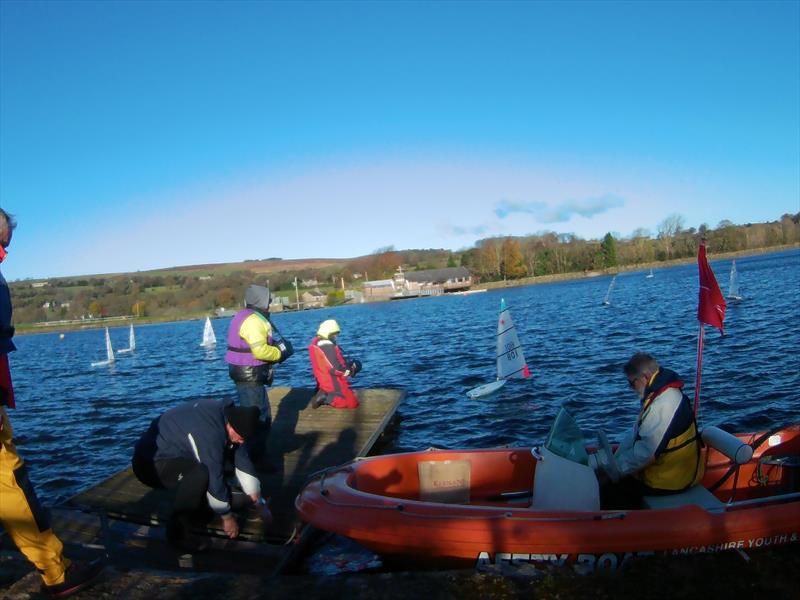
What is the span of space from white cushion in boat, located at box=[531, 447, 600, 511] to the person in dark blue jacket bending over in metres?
2.70

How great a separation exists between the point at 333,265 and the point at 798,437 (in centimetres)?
15528

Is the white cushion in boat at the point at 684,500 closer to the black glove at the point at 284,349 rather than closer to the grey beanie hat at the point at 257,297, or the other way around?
the black glove at the point at 284,349

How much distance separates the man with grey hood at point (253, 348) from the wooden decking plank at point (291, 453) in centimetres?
96

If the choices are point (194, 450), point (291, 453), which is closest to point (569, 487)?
point (194, 450)

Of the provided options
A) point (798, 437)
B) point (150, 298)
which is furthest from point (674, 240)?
point (798, 437)

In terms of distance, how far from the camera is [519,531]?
448 centimetres

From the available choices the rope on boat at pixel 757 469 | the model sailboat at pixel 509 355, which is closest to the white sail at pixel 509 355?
the model sailboat at pixel 509 355

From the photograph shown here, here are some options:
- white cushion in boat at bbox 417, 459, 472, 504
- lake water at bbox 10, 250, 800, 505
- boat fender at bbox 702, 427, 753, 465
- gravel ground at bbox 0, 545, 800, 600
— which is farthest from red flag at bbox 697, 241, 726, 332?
lake water at bbox 10, 250, 800, 505

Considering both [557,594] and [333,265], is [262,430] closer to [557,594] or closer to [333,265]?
[557,594]

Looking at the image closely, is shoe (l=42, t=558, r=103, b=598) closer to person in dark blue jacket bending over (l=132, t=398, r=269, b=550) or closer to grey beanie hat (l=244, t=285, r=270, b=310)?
person in dark blue jacket bending over (l=132, t=398, r=269, b=550)

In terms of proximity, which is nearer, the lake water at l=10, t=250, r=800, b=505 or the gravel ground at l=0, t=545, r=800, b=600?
the gravel ground at l=0, t=545, r=800, b=600

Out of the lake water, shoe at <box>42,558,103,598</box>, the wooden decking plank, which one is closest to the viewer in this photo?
shoe at <box>42,558,103,598</box>

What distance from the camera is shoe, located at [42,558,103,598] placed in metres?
3.65

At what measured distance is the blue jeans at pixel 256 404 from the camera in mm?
6801
